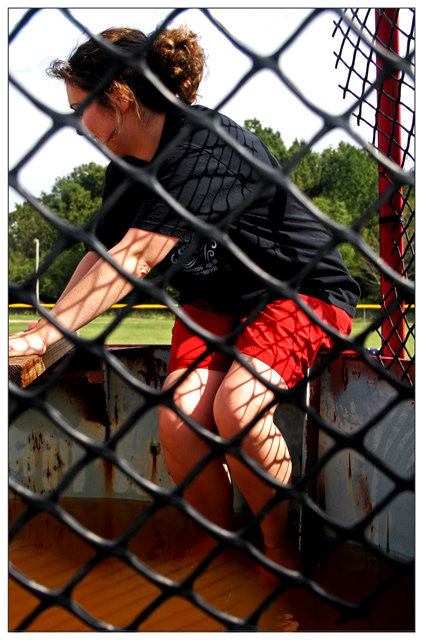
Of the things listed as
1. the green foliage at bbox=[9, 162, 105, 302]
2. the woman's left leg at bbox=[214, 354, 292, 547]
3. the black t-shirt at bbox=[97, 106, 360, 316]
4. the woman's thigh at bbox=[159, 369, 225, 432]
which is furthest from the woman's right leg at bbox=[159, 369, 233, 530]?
the green foliage at bbox=[9, 162, 105, 302]

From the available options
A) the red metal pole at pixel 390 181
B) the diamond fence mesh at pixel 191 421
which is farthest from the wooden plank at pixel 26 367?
the red metal pole at pixel 390 181

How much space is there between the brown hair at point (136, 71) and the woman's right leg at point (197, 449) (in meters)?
0.78

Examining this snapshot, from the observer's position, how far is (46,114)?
0.71 meters

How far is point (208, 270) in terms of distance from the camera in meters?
1.53

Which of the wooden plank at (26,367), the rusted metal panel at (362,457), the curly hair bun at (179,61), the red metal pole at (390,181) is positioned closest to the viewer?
the wooden plank at (26,367)

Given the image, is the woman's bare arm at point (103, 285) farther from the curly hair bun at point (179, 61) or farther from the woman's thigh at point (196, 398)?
the curly hair bun at point (179, 61)

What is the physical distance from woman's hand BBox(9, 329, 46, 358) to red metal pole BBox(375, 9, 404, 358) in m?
1.26

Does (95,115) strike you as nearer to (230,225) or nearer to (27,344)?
(230,225)

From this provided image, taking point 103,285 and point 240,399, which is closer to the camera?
point 103,285

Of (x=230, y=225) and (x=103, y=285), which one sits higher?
(x=230, y=225)

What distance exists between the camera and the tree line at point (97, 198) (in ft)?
99.7

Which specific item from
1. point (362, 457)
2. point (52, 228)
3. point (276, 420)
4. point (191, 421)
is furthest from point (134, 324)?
point (191, 421)

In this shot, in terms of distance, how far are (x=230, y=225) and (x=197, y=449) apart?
0.67 metres

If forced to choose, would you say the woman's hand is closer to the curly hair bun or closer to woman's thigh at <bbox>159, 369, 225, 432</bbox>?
woman's thigh at <bbox>159, 369, 225, 432</bbox>
